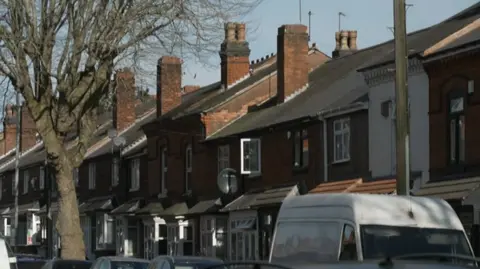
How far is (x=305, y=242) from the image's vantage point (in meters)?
17.4

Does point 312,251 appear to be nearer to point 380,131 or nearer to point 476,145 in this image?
point 476,145

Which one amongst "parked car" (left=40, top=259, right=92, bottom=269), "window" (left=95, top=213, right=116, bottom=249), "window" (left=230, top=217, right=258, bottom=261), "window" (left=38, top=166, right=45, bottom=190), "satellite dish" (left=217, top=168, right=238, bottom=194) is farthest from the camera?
"window" (left=38, top=166, right=45, bottom=190)

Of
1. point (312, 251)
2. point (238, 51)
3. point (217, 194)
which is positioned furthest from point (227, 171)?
point (312, 251)

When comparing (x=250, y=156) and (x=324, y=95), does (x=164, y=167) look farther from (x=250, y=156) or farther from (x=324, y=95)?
(x=324, y=95)

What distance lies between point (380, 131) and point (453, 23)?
18.1ft

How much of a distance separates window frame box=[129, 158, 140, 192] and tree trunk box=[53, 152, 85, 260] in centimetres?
2066

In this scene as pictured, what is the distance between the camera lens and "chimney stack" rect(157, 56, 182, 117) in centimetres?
5291

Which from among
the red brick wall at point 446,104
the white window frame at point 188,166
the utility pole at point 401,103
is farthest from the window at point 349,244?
the white window frame at point 188,166

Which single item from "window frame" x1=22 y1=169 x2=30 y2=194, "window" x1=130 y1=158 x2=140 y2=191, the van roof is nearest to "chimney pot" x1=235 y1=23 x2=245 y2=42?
"window" x1=130 y1=158 x2=140 y2=191

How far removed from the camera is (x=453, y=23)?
123 feet

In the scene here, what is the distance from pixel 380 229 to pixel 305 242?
1.35 m

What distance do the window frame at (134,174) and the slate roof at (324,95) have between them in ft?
31.8

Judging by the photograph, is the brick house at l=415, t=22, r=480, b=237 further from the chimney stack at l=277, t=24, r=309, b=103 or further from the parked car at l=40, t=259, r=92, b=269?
the chimney stack at l=277, t=24, r=309, b=103

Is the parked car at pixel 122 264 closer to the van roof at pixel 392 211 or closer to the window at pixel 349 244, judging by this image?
the van roof at pixel 392 211
